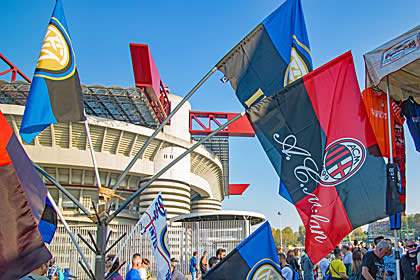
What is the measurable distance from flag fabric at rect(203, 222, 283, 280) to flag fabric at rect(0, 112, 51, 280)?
260 centimetres

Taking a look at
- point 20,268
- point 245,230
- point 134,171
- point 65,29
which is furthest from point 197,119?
point 20,268

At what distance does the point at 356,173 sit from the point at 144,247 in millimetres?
16482

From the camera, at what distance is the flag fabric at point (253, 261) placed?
4.50 metres

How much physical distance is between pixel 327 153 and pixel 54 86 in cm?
371

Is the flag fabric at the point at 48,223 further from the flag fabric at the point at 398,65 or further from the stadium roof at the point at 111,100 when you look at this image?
the stadium roof at the point at 111,100

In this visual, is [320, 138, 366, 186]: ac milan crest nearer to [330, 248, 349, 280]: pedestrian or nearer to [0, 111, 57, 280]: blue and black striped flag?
[0, 111, 57, 280]: blue and black striped flag

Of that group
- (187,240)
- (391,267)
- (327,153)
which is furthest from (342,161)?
(187,240)

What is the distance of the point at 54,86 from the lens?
5047 mm

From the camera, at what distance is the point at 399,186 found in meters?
4.53

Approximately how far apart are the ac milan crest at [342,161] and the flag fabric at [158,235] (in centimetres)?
274

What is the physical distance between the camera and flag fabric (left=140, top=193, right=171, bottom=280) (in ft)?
18.4

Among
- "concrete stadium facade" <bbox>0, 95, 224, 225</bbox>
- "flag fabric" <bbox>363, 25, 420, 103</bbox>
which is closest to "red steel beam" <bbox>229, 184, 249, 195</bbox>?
"concrete stadium facade" <bbox>0, 95, 224, 225</bbox>

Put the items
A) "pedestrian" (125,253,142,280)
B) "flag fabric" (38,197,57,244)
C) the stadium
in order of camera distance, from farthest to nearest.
A: the stadium, "pedestrian" (125,253,142,280), "flag fabric" (38,197,57,244)

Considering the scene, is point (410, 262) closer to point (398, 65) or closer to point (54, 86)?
point (398, 65)
